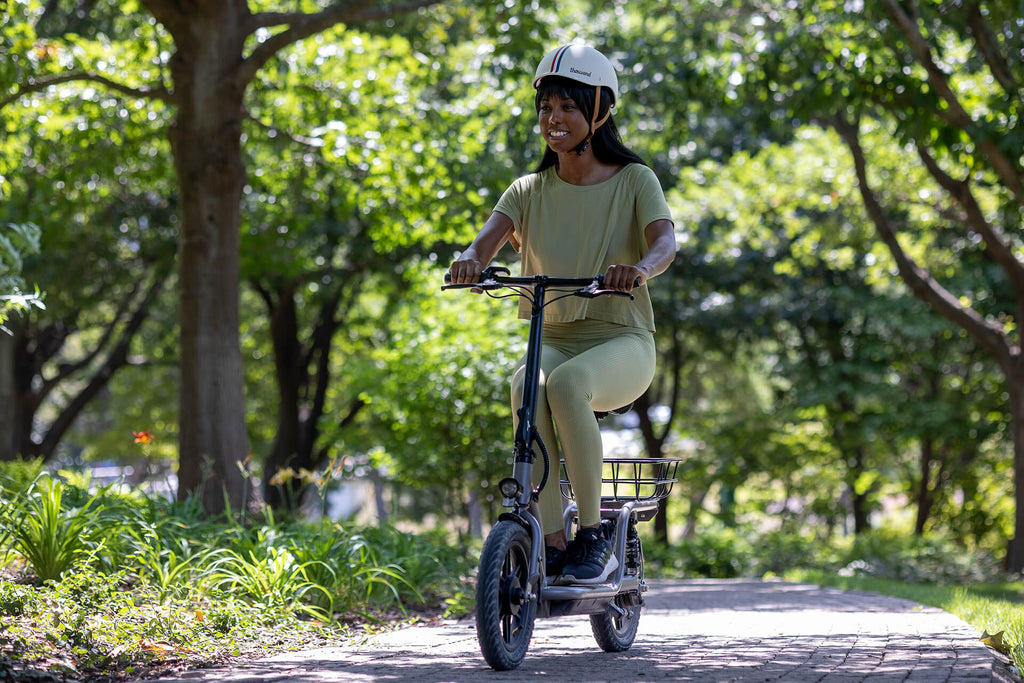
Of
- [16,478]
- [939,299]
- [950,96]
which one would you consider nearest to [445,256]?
[939,299]

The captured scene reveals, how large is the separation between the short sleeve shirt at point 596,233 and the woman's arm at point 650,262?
5 cm

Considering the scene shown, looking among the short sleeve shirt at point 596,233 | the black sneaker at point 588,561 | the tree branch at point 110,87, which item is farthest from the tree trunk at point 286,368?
the black sneaker at point 588,561

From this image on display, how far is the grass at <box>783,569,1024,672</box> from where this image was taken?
15.3 feet

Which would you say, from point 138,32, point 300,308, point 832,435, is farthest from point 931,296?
point 300,308

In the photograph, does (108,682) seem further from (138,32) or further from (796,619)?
(138,32)

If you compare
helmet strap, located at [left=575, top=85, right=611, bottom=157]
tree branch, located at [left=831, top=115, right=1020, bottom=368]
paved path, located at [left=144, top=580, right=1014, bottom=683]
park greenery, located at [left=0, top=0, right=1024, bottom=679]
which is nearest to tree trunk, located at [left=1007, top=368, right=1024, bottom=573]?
park greenery, located at [left=0, top=0, right=1024, bottom=679]

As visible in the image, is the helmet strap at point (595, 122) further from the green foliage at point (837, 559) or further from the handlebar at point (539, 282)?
the green foliage at point (837, 559)

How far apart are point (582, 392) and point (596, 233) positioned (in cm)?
75

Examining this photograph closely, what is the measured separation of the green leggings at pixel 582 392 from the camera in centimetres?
409

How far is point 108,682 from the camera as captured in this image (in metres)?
3.86

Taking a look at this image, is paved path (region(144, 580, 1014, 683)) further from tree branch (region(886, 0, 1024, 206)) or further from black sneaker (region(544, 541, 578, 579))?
tree branch (region(886, 0, 1024, 206))

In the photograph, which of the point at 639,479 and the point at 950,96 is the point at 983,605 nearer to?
the point at 639,479

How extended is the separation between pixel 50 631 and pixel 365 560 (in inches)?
93.3

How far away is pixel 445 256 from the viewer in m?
13.4
